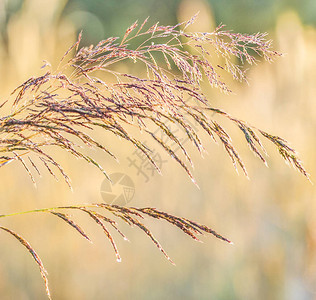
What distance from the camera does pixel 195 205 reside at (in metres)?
2.02

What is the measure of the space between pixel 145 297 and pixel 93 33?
4.99 ft

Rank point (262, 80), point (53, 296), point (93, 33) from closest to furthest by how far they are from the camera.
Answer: point (53, 296) < point (262, 80) < point (93, 33)

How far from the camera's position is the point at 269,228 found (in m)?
2.08

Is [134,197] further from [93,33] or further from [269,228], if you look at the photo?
[93,33]

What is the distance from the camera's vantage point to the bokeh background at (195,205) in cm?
184

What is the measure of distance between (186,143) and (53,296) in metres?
0.75

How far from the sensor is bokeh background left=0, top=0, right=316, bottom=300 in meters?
1.84

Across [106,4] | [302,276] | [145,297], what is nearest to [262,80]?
[302,276]

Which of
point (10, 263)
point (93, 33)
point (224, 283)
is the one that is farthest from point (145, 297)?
point (93, 33)

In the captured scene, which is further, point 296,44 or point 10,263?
point 296,44

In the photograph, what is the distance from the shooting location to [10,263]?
5.99 feet

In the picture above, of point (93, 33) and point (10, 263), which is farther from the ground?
point (93, 33)

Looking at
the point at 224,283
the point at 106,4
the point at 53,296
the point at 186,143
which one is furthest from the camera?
the point at 106,4

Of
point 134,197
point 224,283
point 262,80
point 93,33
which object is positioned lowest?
point 224,283
